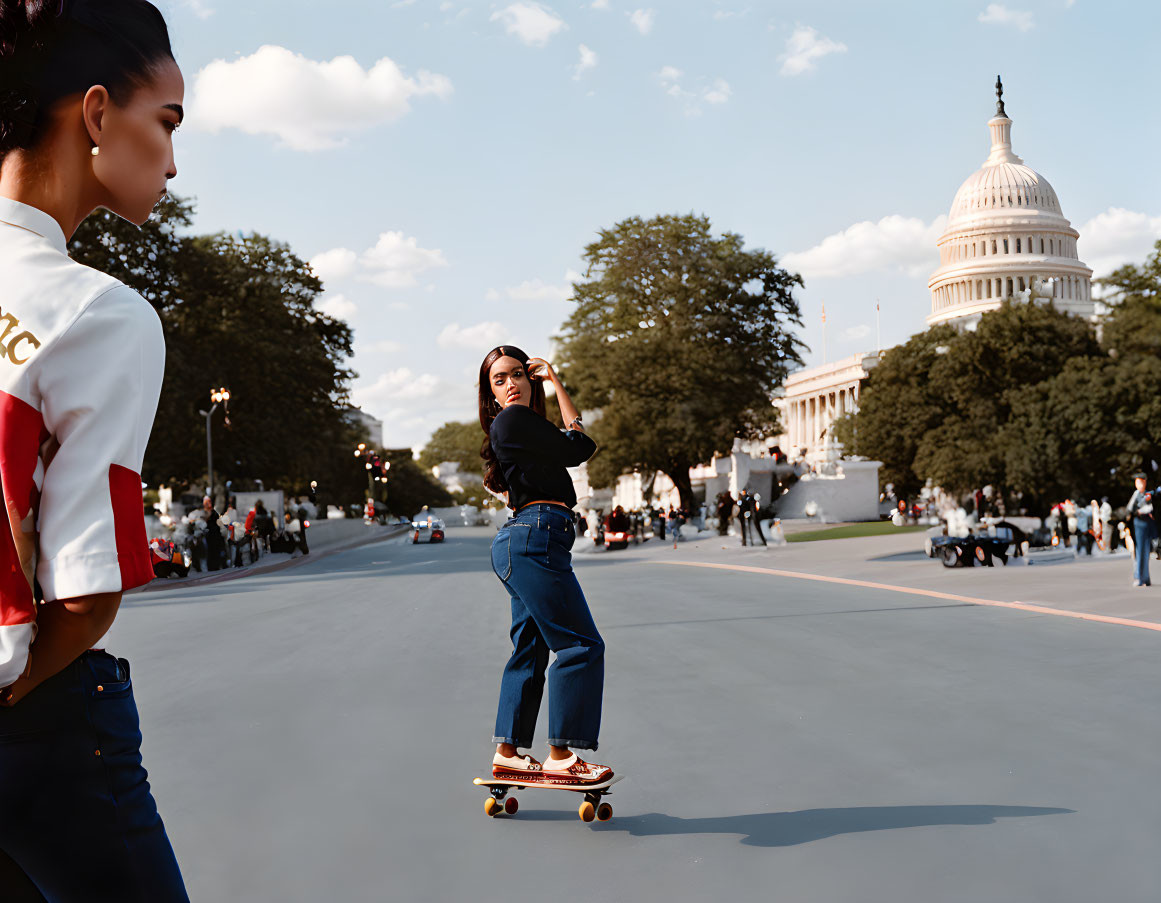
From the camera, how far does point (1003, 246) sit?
11862cm

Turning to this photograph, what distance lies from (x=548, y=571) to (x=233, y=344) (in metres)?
41.1

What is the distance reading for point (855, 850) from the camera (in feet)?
14.4

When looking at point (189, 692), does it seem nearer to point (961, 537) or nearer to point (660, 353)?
point (961, 537)

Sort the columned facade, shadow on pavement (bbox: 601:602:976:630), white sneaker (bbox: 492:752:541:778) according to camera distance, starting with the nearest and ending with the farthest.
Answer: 1. white sneaker (bbox: 492:752:541:778)
2. shadow on pavement (bbox: 601:602:976:630)
3. the columned facade

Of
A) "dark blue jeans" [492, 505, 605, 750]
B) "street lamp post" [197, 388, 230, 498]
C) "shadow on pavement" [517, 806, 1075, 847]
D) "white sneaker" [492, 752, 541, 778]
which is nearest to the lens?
"shadow on pavement" [517, 806, 1075, 847]

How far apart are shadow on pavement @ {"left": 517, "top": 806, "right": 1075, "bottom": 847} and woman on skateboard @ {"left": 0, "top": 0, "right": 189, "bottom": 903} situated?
3.07 metres

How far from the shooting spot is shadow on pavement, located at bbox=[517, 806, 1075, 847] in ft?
15.2

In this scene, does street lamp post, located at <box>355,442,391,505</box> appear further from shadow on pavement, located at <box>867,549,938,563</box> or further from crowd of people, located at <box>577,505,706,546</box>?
shadow on pavement, located at <box>867,549,938,563</box>

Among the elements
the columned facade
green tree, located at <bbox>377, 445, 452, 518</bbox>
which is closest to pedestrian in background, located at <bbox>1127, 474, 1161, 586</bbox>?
the columned facade

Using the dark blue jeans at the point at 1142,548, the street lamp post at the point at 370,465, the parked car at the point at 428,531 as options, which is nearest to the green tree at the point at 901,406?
the parked car at the point at 428,531

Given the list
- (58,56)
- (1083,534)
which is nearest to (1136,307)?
(1083,534)

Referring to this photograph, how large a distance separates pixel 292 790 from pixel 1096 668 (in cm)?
625

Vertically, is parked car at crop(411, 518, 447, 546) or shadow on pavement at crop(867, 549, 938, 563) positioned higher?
parked car at crop(411, 518, 447, 546)

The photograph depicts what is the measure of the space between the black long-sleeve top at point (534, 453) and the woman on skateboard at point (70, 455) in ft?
9.61
